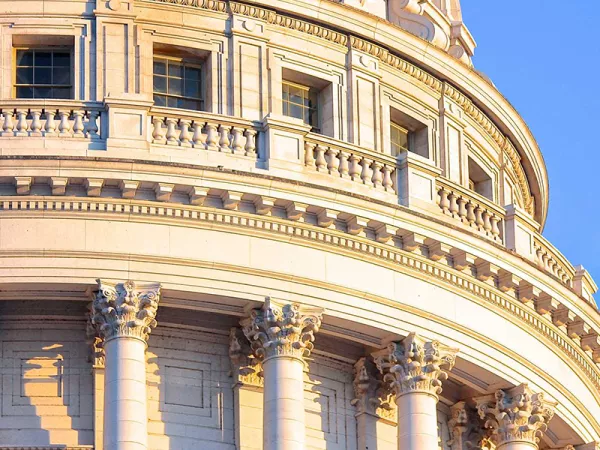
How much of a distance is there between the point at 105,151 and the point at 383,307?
20.3 ft

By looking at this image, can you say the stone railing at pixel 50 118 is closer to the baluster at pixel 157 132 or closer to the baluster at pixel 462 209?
the baluster at pixel 157 132

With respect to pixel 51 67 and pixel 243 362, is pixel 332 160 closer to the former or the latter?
pixel 243 362

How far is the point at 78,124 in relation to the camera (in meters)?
54.2

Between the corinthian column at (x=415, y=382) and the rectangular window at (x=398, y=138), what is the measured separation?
21.7 feet

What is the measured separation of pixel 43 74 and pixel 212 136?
4.93m

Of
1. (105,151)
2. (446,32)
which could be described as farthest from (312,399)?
(446,32)

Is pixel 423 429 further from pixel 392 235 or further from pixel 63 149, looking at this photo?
pixel 63 149

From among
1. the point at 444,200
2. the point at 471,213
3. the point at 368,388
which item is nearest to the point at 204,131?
the point at 444,200

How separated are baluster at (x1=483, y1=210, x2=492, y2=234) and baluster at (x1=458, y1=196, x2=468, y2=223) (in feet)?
1.84

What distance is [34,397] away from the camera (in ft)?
175

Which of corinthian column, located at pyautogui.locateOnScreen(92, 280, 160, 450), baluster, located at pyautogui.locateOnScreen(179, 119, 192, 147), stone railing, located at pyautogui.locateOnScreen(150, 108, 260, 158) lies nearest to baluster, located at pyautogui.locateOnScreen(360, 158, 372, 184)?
stone railing, located at pyautogui.locateOnScreen(150, 108, 260, 158)

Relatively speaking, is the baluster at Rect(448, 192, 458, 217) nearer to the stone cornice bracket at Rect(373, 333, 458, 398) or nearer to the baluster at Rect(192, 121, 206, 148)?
the stone cornice bracket at Rect(373, 333, 458, 398)

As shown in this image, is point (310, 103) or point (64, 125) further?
point (310, 103)

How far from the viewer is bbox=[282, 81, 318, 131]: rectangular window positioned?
59.2m
